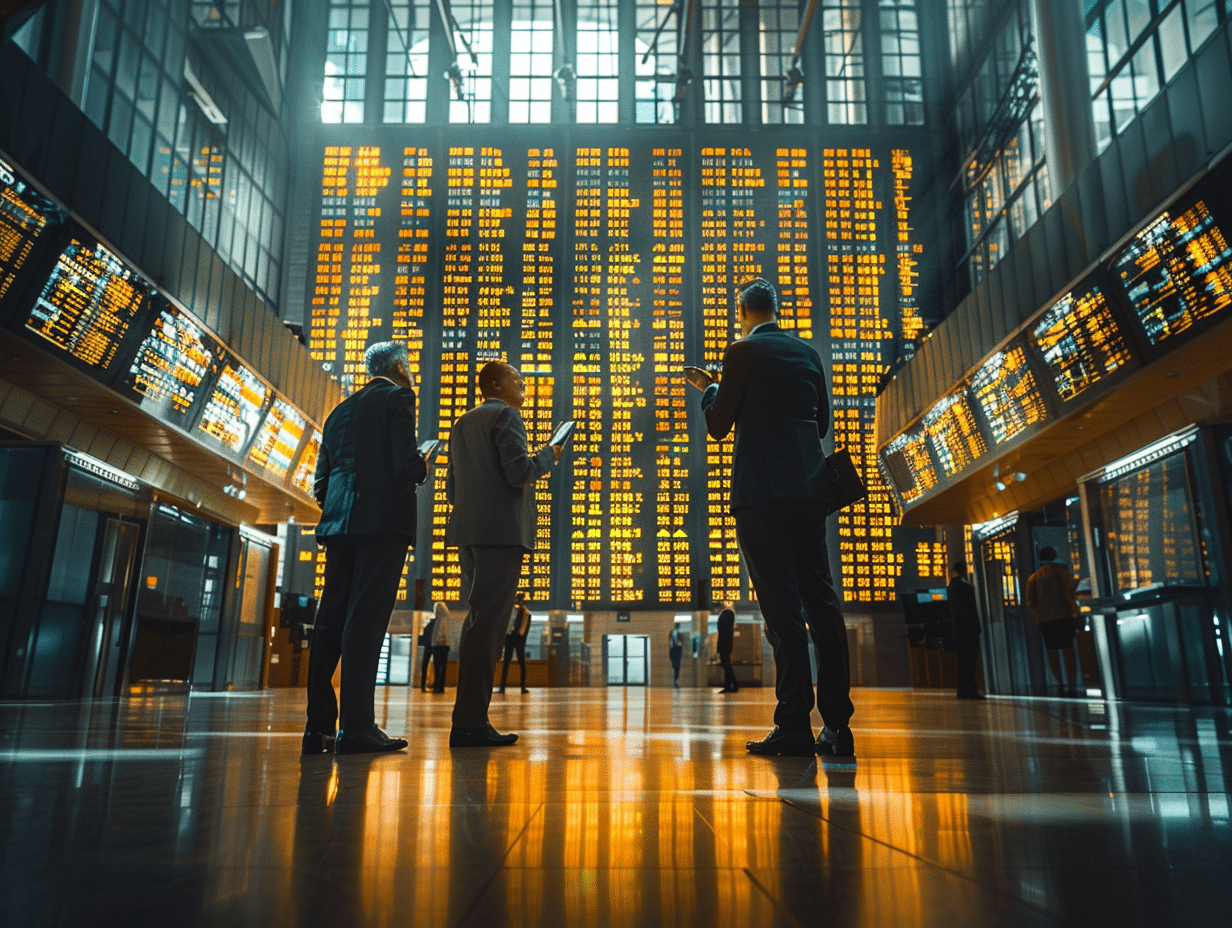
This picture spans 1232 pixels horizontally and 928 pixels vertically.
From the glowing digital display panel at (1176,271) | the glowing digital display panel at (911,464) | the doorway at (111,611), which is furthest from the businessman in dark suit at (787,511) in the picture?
the glowing digital display panel at (911,464)

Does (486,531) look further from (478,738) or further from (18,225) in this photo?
(18,225)

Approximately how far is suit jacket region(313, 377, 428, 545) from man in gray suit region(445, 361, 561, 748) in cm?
20

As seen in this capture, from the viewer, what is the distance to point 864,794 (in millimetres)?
1621

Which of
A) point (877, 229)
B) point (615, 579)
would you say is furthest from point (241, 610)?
→ point (877, 229)

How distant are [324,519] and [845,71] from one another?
78.7 feet

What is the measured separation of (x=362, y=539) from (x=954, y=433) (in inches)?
359

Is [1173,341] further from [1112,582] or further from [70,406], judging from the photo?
[70,406]

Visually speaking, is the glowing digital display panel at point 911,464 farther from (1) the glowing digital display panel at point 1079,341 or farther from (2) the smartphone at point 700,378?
(2) the smartphone at point 700,378

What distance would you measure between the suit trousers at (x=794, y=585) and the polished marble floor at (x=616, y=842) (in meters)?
0.51

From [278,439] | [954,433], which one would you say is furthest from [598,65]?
[954,433]

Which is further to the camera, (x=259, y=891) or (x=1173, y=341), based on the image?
(x=1173, y=341)

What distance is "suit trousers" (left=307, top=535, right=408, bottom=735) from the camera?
116 inches

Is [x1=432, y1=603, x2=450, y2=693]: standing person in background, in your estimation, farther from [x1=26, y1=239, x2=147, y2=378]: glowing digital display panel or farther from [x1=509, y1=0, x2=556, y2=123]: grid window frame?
[x1=509, y1=0, x2=556, y2=123]: grid window frame

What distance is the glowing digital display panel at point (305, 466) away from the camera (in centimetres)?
1260
